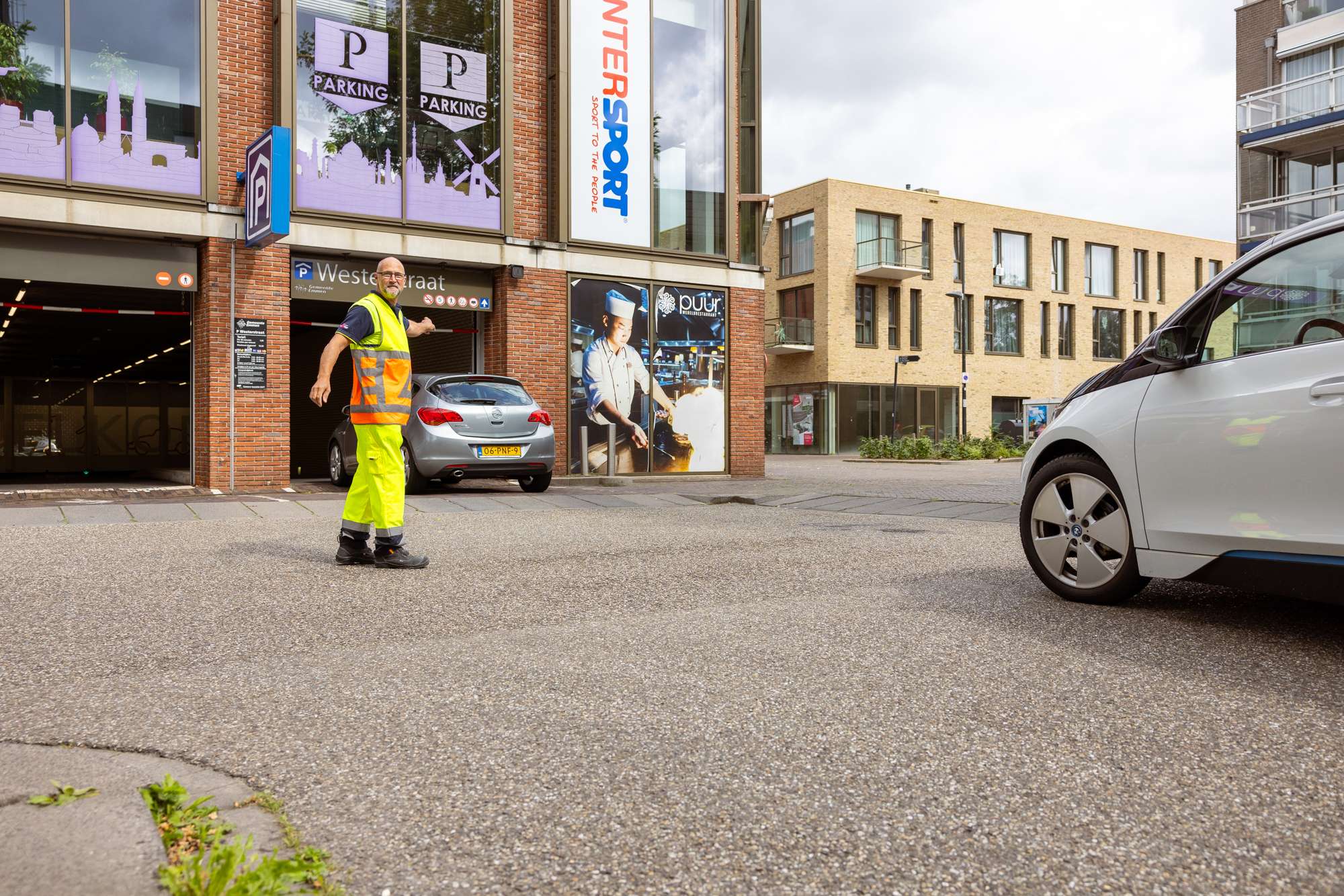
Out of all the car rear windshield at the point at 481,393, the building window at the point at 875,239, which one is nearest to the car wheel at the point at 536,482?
the car rear windshield at the point at 481,393

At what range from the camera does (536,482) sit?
1364 cm

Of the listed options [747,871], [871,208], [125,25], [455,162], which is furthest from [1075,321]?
[747,871]

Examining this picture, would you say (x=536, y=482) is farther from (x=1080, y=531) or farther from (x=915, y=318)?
(x=915, y=318)

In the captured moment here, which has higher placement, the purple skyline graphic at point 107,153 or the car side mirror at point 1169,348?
the purple skyline graphic at point 107,153

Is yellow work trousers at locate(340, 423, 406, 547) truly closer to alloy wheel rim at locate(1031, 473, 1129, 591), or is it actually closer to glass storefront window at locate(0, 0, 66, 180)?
alloy wheel rim at locate(1031, 473, 1129, 591)

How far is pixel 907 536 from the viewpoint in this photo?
8.47 meters

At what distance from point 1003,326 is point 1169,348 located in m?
42.7

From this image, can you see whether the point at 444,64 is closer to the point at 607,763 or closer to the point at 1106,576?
the point at 1106,576

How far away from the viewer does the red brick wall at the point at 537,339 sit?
1658 cm

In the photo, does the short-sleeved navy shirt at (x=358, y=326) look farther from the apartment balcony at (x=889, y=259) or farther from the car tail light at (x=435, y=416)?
the apartment balcony at (x=889, y=259)

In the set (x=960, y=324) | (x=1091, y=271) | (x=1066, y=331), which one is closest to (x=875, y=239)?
(x=960, y=324)

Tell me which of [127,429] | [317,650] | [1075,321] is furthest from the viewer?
[1075,321]

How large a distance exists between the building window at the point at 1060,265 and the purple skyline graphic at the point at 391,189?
117 ft

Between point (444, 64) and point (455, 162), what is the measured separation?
1.47m
